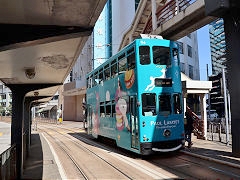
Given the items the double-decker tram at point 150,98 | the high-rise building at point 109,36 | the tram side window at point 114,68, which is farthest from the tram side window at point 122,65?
the high-rise building at point 109,36

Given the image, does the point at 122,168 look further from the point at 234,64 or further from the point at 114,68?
the point at 234,64

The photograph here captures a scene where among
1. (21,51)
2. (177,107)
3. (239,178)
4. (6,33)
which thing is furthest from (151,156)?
(6,33)

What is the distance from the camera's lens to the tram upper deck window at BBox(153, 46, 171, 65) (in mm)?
11398

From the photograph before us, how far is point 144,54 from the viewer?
36.9 ft

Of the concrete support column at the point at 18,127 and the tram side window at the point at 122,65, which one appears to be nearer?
the concrete support column at the point at 18,127

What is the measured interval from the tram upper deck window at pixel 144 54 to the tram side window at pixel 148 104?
1.43 m

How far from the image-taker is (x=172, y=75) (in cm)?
1147

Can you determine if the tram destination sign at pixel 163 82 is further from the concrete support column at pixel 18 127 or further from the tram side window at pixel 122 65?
the concrete support column at pixel 18 127

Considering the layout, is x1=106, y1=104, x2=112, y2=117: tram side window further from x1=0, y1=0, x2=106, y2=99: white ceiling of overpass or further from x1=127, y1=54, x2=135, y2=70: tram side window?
x1=0, y1=0, x2=106, y2=99: white ceiling of overpass

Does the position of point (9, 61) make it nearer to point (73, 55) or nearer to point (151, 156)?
point (73, 55)

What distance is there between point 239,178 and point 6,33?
7.11 meters

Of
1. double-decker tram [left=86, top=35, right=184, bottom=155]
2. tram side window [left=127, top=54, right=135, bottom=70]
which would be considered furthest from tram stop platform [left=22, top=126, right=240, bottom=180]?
tram side window [left=127, top=54, right=135, bottom=70]

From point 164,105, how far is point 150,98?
0.76 meters

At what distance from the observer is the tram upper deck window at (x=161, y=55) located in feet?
37.4
